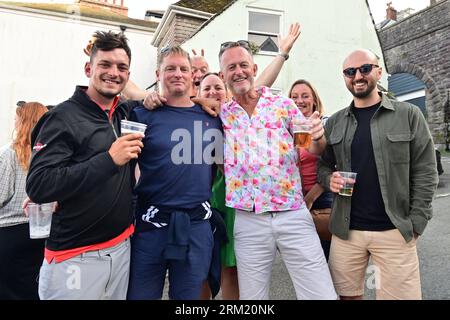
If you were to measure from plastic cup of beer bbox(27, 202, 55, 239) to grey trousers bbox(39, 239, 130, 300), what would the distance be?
346 millimetres

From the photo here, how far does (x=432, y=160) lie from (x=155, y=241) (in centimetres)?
208

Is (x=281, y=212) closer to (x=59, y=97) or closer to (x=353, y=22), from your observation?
(x=353, y=22)

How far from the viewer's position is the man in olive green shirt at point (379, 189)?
238cm

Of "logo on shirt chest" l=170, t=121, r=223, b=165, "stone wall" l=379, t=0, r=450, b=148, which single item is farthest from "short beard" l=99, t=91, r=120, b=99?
"stone wall" l=379, t=0, r=450, b=148

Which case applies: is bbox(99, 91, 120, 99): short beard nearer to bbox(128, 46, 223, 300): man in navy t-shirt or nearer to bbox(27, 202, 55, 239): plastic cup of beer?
bbox(128, 46, 223, 300): man in navy t-shirt

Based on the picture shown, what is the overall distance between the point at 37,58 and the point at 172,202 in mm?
14280

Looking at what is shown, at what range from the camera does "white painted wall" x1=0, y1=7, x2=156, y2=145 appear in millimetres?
13359

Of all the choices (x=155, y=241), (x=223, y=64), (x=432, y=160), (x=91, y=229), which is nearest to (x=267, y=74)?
(x=223, y=64)

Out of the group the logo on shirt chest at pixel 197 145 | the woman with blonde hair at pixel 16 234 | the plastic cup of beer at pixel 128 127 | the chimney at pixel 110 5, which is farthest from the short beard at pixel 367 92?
the chimney at pixel 110 5

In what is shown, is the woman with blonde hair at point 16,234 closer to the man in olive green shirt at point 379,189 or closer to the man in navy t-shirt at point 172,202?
the man in navy t-shirt at point 172,202

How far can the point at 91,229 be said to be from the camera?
6.61 feet

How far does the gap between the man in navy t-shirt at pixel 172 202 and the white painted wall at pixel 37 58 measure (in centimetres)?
1251

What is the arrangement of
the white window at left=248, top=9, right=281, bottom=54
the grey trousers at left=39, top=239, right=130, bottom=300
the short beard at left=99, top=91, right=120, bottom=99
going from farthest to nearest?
the white window at left=248, top=9, right=281, bottom=54, the short beard at left=99, top=91, right=120, bottom=99, the grey trousers at left=39, top=239, right=130, bottom=300

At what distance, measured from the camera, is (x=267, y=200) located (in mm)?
2400
